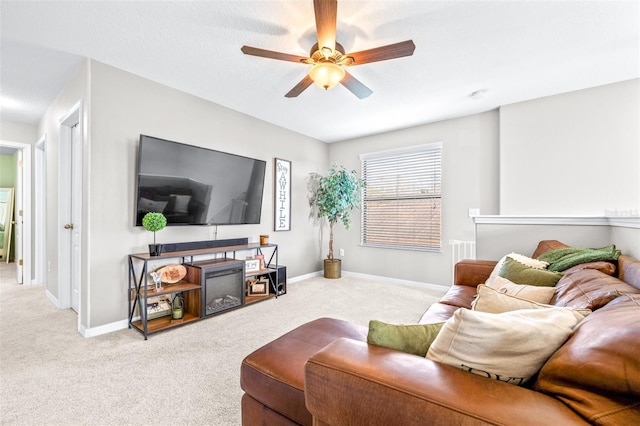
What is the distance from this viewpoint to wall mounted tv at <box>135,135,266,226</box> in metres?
2.82

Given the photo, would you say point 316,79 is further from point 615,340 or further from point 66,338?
point 66,338

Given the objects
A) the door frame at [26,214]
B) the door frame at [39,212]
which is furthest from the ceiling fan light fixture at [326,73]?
the door frame at [26,214]

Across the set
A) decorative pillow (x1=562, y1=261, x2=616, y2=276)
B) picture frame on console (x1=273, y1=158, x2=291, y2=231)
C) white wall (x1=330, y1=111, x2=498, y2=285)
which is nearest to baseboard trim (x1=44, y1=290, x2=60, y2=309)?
picture frame on console (x1=273, y1=158, x2=291, y2=231)

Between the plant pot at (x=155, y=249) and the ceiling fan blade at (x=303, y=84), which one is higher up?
the ceiling fan blade at (x=303, y=84)

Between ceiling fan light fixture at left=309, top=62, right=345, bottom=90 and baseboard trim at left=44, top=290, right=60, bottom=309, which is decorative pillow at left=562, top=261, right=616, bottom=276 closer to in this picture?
ceiling fan light fixture at left=309, top=62, right=345, bottom=90

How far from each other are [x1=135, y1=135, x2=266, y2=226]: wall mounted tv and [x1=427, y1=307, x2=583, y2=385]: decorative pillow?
2894mm

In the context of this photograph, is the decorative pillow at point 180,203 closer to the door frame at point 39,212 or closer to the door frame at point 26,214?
the door frame at point 39,212

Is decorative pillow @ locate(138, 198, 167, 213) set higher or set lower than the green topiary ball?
higher

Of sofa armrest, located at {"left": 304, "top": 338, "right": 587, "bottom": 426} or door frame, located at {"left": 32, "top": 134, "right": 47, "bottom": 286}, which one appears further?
door frame, located at {"left": 32, "top": 134, "right": 47, "bottom": 286}

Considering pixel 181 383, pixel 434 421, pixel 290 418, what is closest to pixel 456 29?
pixel 434 421

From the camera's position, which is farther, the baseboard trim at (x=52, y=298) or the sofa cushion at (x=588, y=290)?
the baseboard trim at (x=52, y=298)

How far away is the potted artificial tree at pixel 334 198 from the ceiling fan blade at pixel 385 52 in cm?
265

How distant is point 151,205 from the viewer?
113 inches

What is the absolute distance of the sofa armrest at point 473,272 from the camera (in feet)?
8.27
